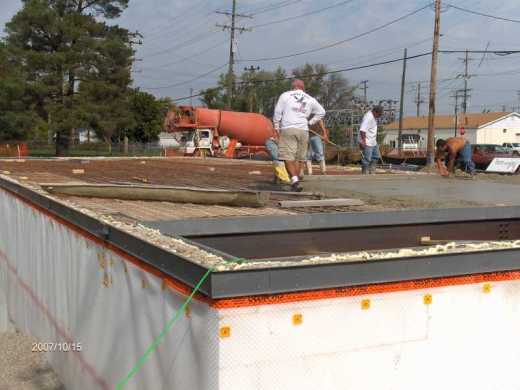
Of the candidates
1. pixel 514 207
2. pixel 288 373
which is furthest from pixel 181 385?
pixel 514 207

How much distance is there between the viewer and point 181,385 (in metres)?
3.52

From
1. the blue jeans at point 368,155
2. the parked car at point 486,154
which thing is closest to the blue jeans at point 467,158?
the blue jeans at point 368,155

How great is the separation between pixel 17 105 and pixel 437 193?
37.4 metres

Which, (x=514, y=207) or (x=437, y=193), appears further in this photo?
(x=437, y=193)

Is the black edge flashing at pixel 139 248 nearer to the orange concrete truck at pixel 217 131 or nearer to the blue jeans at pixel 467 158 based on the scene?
the blue jeans at pixel 467 158

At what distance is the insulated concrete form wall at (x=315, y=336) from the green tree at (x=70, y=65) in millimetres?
38354

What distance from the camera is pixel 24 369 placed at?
25.5 ft

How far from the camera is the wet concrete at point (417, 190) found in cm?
704

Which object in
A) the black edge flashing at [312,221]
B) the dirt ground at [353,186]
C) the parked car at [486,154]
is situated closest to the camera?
the black edge flashing at [312,221]

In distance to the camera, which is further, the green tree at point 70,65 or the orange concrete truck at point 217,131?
the green tree at point 70,65

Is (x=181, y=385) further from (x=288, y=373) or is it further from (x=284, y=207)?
(x=284, y=207)

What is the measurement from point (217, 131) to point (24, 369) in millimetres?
21860
